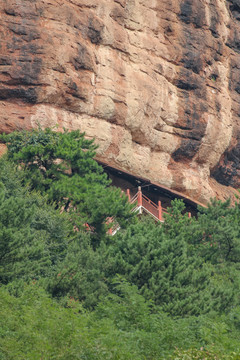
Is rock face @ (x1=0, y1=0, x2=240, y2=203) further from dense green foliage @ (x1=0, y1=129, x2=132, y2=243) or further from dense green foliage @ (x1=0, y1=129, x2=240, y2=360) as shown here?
dense green foliage @ (x1=0, y1=129, x2=240, y2=360)

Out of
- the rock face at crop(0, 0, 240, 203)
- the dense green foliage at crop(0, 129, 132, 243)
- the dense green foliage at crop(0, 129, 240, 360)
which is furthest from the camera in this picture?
the rock face at crop(0, 0, 240, 203)

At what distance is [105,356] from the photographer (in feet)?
38.4

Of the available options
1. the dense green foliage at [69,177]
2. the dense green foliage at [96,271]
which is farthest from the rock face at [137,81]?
the dense green foliage at [96,271]

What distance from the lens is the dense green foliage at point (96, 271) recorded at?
12.7 metres

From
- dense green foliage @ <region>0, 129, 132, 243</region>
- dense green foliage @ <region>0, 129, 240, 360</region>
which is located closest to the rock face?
dense green foliage @ <region>0, 129, 132, 243</region>

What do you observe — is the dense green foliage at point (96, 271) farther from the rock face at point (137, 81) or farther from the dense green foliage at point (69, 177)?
the rock face at point (137, 81)

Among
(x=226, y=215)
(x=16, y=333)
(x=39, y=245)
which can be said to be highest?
→ (x=16, y=333)

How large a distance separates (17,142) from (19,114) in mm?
2464

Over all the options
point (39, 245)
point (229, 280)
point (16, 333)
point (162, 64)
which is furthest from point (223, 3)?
point (16, 333)

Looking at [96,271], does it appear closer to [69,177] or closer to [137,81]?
[69,177]

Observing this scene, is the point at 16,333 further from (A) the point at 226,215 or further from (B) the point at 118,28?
(B) the point at 118,28

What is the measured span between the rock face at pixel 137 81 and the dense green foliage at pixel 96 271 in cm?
339

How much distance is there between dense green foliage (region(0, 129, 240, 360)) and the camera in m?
12.7

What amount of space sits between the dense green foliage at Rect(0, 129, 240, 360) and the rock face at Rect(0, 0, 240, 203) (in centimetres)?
339
